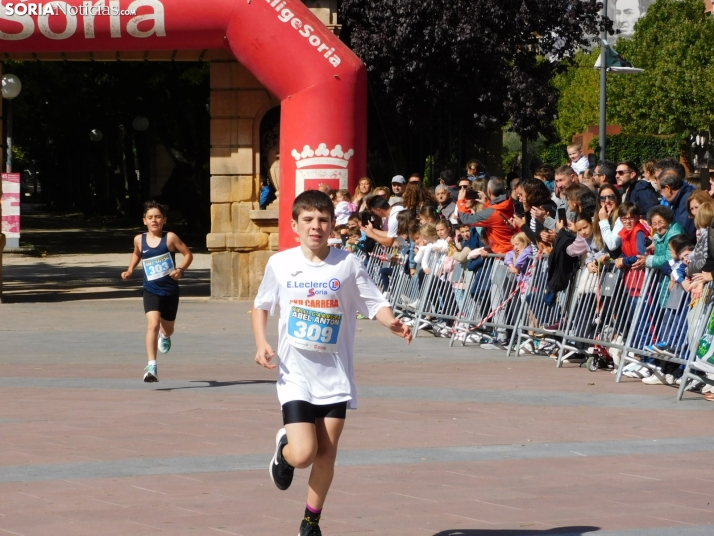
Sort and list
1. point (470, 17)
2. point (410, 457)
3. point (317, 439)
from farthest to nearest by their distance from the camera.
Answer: point (470, 17), point (410, 457), point (317, 439)

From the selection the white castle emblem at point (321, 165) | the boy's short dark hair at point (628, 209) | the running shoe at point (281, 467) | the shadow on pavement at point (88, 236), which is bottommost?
the shadow on pavement at point (88, 236)

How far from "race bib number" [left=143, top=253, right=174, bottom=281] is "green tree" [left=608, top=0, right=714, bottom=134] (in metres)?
57.2

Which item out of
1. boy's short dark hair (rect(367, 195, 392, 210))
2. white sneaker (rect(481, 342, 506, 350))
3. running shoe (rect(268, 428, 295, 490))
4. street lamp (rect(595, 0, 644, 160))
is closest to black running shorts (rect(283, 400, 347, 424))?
running shoe (rect(268, 428, 295, 490))

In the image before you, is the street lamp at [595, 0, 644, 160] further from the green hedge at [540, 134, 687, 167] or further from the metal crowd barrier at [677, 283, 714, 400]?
the green hedge at [540, 134, 687, 167]

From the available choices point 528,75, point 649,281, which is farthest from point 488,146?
point 649,281

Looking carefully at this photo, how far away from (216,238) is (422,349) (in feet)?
19.2

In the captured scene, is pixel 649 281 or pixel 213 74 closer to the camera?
pixel 649 281

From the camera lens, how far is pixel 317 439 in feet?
18.6

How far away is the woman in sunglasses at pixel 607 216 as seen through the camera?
37.7 ft

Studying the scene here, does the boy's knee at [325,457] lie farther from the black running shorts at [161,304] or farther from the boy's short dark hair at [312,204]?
the black running shorts at [161,304]

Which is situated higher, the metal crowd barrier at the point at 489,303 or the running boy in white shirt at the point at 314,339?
the running boy in white shirt at the point at 314,339

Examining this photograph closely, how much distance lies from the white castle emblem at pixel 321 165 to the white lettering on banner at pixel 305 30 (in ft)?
3.63

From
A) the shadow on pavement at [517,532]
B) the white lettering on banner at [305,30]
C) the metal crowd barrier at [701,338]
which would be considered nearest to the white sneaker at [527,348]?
the metal crowd barrier at [701,338]

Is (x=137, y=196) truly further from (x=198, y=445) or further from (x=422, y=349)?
(x=198, y=445)
